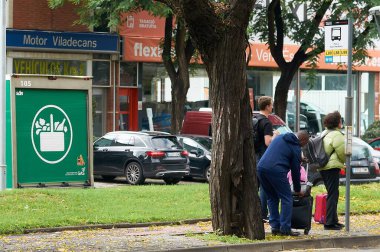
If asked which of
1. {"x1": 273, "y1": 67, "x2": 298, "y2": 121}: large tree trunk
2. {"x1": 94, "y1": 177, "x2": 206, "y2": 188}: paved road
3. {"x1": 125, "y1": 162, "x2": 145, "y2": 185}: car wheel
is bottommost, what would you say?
{"x1": 94, "y1": 177, "x2": 206, "y2": 188}: paved road

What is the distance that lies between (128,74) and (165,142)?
9.55 meters

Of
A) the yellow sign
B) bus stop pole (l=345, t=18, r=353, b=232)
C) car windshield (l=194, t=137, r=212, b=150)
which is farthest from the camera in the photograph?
the yellow sign

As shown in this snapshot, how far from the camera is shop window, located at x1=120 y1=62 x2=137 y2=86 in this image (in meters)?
35.6

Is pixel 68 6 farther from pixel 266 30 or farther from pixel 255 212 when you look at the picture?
pixel 255 212

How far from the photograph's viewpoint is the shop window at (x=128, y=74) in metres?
35.6

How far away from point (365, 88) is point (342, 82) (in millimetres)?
1387

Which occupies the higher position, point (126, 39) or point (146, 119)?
point (126, 39)

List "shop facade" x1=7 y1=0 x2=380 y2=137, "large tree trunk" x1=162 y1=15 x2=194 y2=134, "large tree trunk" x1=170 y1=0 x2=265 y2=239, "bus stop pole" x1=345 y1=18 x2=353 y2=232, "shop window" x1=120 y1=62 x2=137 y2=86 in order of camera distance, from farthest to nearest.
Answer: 1. "shop window" x1=120 y1=62 x2=137 y2=86
2. "shop facade" x1=7 y1=0 x2=380 y2=137
3. "large tree trunk" x1=162 y1=15 x2=194 y2=134
4. "bus stop pole" x1=345 y1=18 x2=353 y2=232
5. "large tree trunk" x1=170 y1=0 x2=265 y2=239

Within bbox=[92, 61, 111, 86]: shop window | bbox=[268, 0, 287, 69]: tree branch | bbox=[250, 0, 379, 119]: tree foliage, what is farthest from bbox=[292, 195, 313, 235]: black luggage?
bbox=[92, 61, 111, 86]: shop window

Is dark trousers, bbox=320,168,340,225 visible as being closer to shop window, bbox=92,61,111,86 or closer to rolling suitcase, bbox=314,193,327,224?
rolling suitcase, bbox=314,193,327,224

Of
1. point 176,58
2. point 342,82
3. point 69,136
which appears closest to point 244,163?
point 69,136

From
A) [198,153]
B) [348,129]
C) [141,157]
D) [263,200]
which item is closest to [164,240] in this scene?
[263,200]

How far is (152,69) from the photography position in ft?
119

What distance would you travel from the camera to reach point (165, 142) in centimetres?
2675
